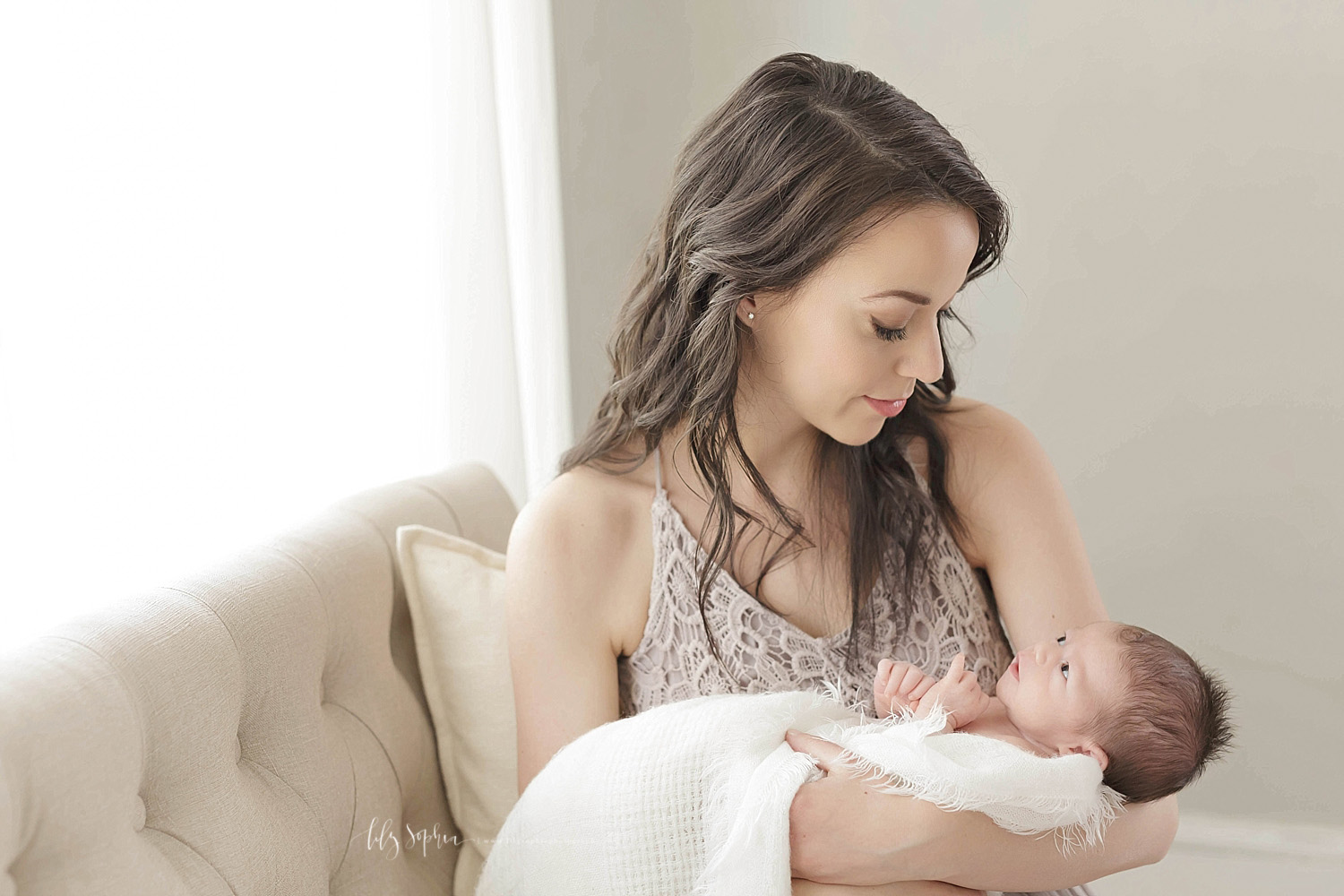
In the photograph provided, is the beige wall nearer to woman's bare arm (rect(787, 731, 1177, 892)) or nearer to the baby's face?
the baby's face

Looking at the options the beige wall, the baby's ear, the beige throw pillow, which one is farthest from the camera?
the beige wall

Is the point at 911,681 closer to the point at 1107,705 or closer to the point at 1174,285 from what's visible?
the point at 1107,705

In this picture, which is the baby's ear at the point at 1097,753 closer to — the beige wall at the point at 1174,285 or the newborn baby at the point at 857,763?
the newborn baby at the point at 857,763

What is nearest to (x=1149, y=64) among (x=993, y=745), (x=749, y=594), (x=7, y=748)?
(x=749, y=594)

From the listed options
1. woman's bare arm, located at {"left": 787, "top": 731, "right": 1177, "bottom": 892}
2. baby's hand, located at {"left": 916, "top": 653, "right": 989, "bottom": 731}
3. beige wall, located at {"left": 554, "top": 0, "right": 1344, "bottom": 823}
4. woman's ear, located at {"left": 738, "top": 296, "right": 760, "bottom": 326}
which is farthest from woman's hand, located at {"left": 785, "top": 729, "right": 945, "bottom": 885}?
beige wall, located at {"left": 554, "top": 0, "right": 1344, "bottom": 823}

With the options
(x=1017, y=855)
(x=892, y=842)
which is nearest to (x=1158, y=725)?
(x=1017, y=855)

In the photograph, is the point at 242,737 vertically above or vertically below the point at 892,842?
above

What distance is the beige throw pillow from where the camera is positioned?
1.40m

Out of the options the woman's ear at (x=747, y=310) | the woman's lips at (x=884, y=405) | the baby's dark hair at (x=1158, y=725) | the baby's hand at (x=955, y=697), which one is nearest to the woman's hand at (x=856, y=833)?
the baby's hand at (x=955, y=697)

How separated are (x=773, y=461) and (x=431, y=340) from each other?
2.55ft

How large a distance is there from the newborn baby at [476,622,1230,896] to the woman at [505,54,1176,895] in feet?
0.17

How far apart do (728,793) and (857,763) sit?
151 millimetres

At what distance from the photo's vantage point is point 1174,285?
90.5 inches

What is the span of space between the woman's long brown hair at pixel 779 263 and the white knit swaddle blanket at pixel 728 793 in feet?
0.86
